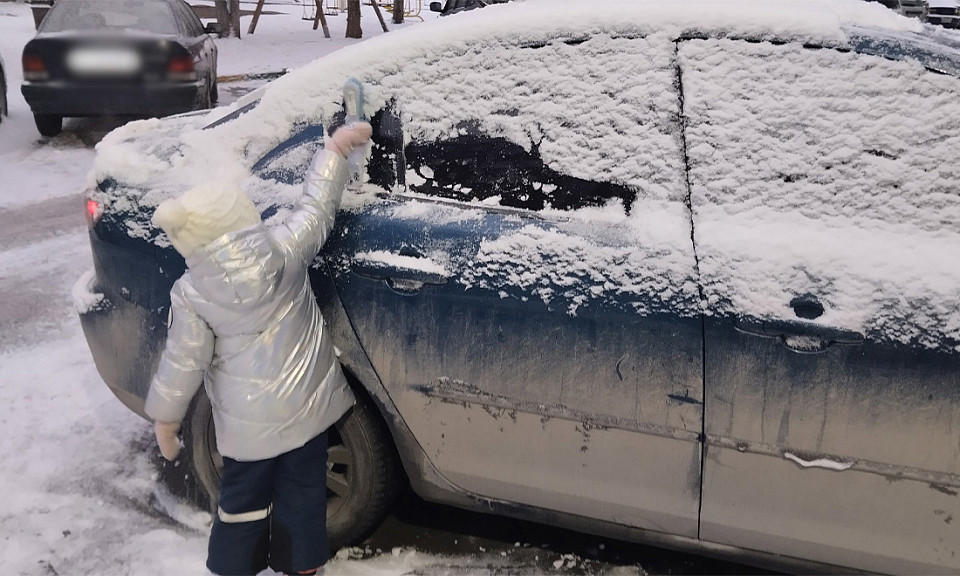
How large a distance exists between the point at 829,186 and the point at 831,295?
0.29m

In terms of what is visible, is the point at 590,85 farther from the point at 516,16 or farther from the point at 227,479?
the point at 227,479

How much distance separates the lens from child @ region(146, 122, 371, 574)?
6.61 ft

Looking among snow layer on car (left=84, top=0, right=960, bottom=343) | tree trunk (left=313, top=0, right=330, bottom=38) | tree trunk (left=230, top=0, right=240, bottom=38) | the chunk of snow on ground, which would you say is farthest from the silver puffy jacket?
tree trunk (left=313, top=0, right=330, bottom=38)

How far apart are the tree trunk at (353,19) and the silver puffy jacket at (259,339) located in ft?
63.6

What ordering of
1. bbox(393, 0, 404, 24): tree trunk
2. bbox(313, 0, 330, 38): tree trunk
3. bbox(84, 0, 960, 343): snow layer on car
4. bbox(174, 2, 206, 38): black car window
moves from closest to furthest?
bbox(84, 0, 960, 343): snow layer on car < bbox(174, 2, 206, 38): black car window < bbox(313, 0, 330, 38): tree trunk < bbox(393, 0, 404, 24): tree trunk

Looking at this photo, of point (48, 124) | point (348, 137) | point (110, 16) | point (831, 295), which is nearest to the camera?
point (831, 295)

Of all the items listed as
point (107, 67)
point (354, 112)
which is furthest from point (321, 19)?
point (354, 112)

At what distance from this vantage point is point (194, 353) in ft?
6.82

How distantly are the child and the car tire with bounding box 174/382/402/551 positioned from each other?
148mm

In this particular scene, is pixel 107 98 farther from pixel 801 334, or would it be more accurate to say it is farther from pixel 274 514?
pixel 801 334

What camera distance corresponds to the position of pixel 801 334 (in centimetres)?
201

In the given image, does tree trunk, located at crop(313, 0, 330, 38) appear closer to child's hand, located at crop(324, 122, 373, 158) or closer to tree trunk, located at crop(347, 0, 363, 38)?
tree trunk, located at crop(347, 0, 363, 38)

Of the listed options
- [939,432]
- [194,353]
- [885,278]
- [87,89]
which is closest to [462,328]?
[194,353]

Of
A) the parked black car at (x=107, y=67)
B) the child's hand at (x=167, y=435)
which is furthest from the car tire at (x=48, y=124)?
the child's hand at (x=167, y=435)
